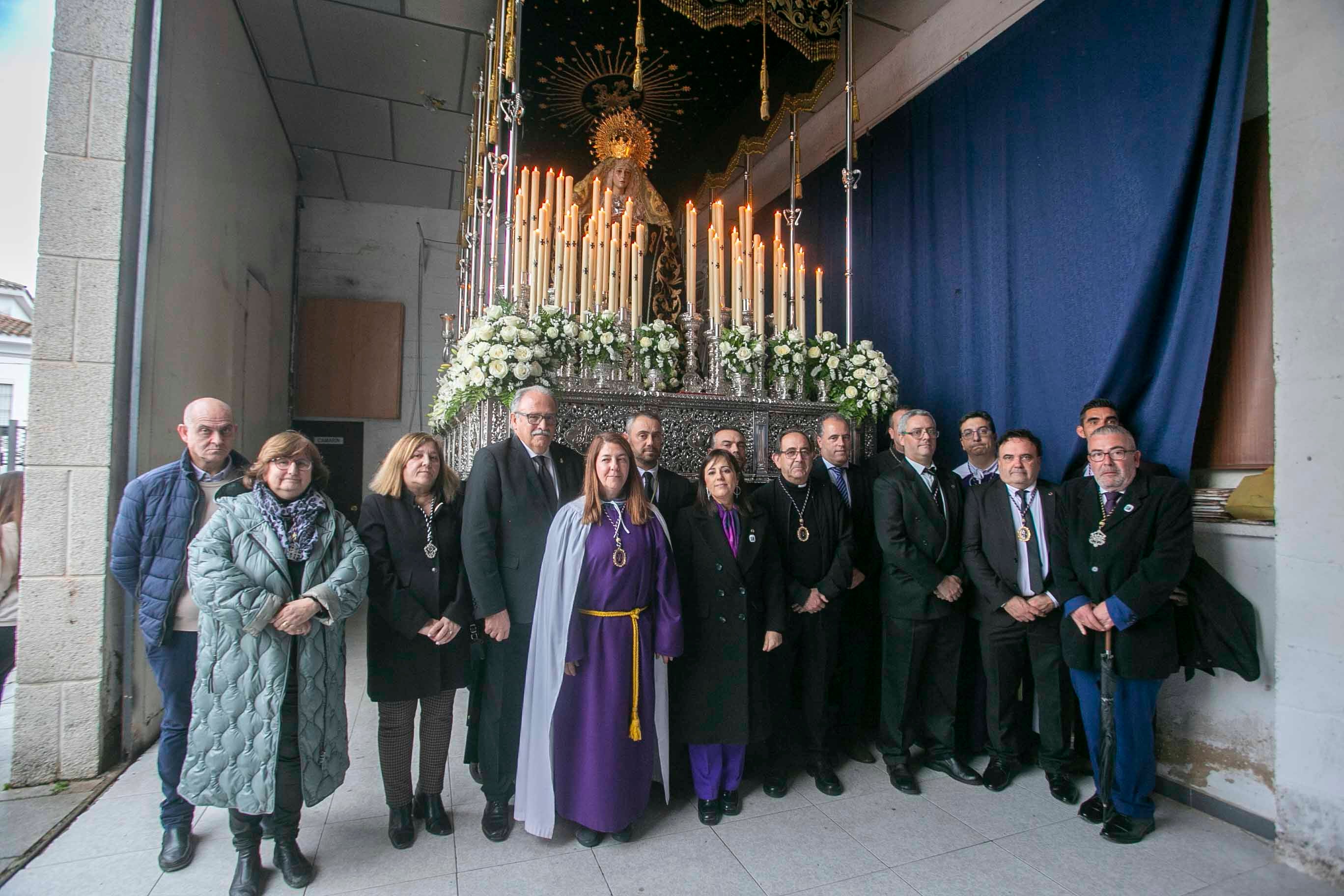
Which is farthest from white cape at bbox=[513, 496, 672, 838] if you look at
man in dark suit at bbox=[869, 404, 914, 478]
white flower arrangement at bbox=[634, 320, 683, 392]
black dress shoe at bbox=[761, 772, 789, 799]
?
man in dark suit at bbox=[869, 404, 914, 478]

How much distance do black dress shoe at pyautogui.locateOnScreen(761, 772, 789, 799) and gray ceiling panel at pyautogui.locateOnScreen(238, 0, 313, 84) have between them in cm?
590

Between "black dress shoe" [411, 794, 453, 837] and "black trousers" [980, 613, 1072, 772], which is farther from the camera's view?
"black trousers" [980, 613, 1072, 772]

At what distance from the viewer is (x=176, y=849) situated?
7.60ft

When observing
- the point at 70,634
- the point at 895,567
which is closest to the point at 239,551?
the point at 70,634

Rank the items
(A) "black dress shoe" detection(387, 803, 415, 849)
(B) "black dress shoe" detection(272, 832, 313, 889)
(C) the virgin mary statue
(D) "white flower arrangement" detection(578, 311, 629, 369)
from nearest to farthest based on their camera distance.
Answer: (B) "black dress shoe" detection(272, 832, 313, 889), (A) "black dress shoe" detection(387, 803, 415, 849), (D) "white flower arrangement" detection(578, 311, 629, 369), (C) the virgin mary statue

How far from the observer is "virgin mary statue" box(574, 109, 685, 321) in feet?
16.6

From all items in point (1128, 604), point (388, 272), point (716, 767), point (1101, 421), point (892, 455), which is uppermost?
point (388, 272)

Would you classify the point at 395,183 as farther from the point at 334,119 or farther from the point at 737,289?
the point at 737,289

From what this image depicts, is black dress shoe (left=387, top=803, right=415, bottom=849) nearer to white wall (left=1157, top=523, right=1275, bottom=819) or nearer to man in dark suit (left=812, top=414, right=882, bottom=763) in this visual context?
man in dark suit (left=812, top=414, right=882, bottom=763)

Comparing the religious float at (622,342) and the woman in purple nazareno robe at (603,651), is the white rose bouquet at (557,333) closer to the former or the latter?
the religious float at (622,342)

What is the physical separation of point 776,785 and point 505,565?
144cm

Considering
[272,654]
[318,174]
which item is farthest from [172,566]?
[318,174]

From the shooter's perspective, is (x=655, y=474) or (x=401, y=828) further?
(x=655, y=474)

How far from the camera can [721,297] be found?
14.2 feet
